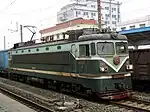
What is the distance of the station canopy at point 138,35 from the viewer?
58.2ft

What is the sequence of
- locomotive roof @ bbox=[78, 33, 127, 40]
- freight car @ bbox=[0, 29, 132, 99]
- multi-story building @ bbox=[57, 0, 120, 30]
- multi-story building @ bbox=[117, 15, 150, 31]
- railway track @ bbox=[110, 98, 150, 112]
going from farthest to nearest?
1. multi-story building @ bbox=[57, 0, 120, 30]
2. multi-story building @ bbox=[117, 15, 150, 31]
3. locomotive roof @ bbox=[78, 33, 127, 40]
4. freight car @ bbox=[0, 29, 132, 99]
5. railway track @ bbox=[110, 98, 150, 112]

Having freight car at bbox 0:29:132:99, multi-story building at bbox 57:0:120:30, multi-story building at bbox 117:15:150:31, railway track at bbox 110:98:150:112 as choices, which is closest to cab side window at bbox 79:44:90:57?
freight car at bbox 0:29:132:99

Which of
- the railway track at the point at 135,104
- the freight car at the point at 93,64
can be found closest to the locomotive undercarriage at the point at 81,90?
the freight car at the point at 93,64

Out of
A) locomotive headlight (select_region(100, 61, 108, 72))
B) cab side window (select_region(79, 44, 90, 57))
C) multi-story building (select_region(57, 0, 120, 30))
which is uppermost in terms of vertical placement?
multi-story building (select_region(57, 0, 120, 30))

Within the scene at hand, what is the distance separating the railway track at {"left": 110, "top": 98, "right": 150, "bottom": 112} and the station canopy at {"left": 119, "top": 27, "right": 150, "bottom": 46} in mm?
5706

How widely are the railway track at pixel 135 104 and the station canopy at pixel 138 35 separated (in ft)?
18.7

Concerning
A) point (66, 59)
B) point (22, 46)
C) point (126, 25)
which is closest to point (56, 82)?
point (66, 59)

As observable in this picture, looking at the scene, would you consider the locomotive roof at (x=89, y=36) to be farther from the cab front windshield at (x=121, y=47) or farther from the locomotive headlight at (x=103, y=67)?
the locomotive headlight at (x=103, y=67)

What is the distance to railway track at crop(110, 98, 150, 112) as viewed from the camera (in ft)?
36.0

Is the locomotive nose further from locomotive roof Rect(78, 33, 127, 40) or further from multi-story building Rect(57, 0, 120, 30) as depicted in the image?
multi-story building Rect(57, 0, 120, 30)

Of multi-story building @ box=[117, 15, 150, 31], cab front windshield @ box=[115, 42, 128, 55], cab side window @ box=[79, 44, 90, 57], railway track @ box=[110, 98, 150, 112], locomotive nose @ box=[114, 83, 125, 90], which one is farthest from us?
multi-story building @ box=[117, 15, 150, 31]

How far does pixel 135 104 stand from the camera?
40.0ft

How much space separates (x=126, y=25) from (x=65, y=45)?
5419 cm

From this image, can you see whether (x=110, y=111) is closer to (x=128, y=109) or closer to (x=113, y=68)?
(x=128, y=109)
